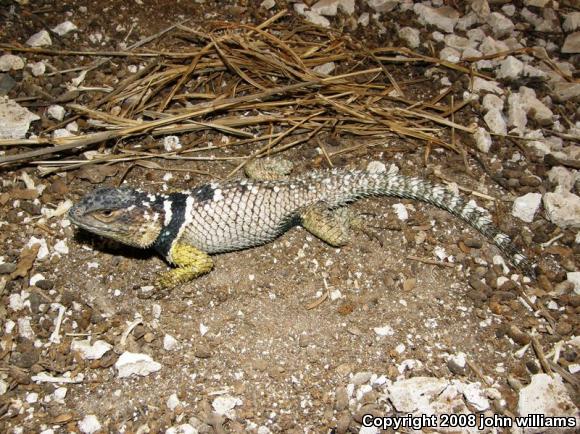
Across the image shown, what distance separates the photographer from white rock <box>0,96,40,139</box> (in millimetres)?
3637

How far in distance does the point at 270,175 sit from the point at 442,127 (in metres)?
1.37

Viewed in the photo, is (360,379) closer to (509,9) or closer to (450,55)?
(450,55)

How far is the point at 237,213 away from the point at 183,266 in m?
0.46

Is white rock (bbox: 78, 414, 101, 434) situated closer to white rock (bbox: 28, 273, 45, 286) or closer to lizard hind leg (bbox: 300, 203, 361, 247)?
white rock (bbox: 28, 273, 45, 286)

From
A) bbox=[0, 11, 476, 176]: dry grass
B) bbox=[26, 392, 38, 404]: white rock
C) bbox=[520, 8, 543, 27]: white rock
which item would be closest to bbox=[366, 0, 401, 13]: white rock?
bbox=[0, 11, 476, 176]: dry grass

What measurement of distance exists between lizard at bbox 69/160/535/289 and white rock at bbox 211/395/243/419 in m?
0.75

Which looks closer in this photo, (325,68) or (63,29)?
(325,68)

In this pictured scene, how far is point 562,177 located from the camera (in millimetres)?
3619

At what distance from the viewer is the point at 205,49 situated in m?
3.90

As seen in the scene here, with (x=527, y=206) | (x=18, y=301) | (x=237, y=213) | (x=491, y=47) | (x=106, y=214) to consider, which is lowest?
(x=18, y=301)

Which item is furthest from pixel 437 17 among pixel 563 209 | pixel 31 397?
pixel 31 397

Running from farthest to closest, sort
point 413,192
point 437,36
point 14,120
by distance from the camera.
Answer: point 437,36 < point 14,120 < point 413,192

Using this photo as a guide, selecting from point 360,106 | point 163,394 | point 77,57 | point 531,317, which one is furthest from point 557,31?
point 163,394

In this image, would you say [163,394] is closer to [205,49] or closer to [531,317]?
[531,317]
